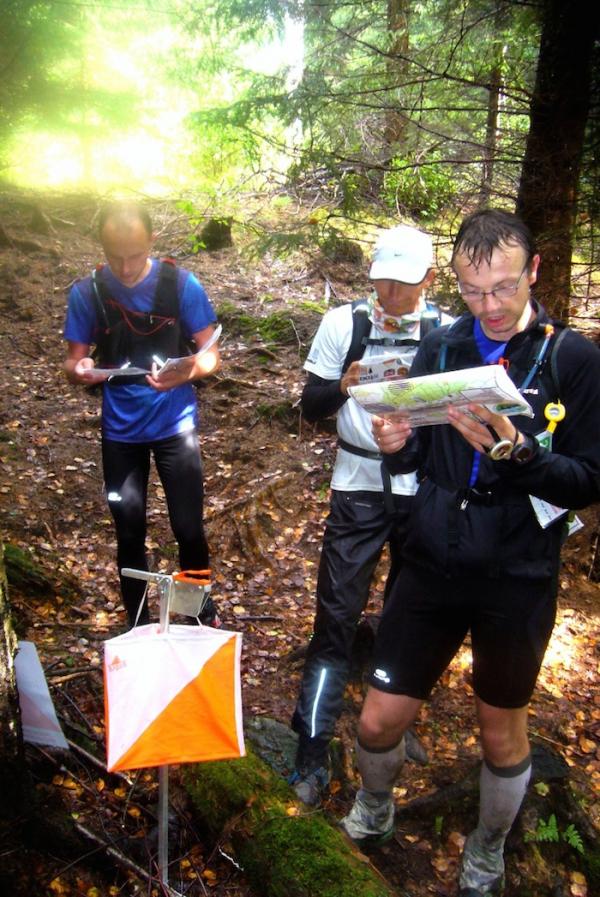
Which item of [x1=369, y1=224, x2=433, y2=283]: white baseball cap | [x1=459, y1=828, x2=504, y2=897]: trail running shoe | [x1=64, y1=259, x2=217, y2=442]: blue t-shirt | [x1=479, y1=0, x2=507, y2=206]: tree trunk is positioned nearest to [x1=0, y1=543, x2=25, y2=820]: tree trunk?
[x1=64, y1=259, x2=217, y2=442]: blue t-shirt

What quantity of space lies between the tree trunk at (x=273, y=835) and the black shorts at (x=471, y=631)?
2.17 feet

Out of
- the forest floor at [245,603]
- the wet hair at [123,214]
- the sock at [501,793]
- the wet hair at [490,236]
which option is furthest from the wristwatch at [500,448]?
the wet hair at [123,214]

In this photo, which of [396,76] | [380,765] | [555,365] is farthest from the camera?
[396,76]

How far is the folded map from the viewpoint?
1915 millimetres

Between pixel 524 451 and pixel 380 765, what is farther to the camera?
pixel 380 765

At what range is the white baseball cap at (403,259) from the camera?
→ 300 centimetres

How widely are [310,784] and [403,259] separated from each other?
261 centimetres

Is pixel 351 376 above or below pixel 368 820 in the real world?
above

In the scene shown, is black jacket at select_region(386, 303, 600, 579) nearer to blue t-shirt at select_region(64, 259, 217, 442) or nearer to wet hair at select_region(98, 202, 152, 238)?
blue t-shirt at select_region(64, 259, 217, 442)

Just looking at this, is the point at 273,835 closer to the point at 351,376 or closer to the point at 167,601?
the point at 167,601

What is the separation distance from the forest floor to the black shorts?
1.04m

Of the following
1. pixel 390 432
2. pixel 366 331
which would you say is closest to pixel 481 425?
pixel 390 432

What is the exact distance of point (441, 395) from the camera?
6.84ft

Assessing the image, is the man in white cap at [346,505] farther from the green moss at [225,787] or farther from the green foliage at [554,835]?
the green foliage at [554,835]
